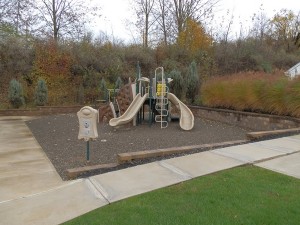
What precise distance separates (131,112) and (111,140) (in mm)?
2617

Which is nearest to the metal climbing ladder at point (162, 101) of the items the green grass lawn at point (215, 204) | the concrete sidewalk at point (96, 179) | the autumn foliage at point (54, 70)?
the concrete sidewalk at point (96, 179)

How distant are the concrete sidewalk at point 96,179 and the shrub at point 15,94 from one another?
10.4 metres

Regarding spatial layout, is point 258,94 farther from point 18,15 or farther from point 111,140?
point 18,15

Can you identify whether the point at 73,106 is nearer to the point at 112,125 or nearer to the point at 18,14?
the point at 112,125

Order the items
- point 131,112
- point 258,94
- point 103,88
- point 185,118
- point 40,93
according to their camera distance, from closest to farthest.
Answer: point 185,118
point 131,112
point 258,94
point 40,93
point 103,88

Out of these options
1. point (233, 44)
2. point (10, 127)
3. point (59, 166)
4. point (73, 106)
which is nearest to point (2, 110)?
point (73, 106)

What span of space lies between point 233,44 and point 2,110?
1784cm

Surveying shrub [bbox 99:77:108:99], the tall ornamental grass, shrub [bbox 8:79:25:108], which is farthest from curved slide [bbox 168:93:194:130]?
shrub [bbox 8:79:25:108]

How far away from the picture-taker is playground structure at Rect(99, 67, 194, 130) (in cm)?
1089

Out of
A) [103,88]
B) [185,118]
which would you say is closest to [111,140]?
[185,118]

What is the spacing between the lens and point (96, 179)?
16.0ft

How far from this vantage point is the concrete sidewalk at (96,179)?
384 centimetres

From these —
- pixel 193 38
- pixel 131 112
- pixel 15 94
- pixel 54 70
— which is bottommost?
pixel 131 112

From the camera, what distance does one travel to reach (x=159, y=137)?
9.10 m
